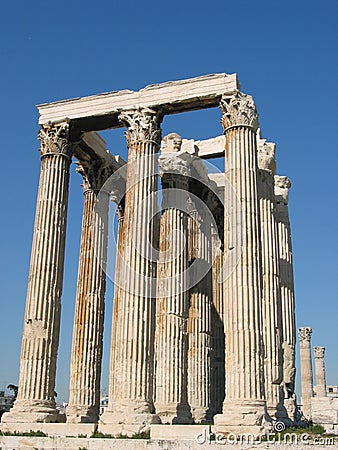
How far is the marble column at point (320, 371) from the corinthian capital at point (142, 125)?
118 feet

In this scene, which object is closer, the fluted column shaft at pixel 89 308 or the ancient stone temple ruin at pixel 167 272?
the ancient stone temple ruin at pixel 167 272

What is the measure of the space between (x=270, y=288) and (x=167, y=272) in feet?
17.3

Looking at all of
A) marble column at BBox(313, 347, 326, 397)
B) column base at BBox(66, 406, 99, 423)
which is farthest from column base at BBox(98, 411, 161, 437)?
marble column at BBox(313, 347, 326, 397)

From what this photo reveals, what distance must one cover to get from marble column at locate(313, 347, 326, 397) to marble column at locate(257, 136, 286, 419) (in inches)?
1148

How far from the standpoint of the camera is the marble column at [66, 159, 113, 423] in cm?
2977

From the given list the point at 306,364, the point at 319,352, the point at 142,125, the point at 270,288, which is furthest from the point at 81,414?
the point at 319,352

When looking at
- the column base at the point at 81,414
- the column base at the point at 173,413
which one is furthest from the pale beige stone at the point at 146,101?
the column base at the point at 173,413

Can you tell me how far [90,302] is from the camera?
102ft

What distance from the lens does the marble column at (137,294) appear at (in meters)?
23.7

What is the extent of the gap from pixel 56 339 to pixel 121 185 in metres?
10.6

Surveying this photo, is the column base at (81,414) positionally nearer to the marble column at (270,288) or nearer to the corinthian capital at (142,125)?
the marble column at (270,288)

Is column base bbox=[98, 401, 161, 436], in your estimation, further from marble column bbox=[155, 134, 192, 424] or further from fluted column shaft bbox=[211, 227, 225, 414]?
fluted column shaft bbox=[211, 227, 225, 414]

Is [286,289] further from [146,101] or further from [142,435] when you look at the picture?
[142,435]

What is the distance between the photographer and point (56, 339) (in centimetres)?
2733
